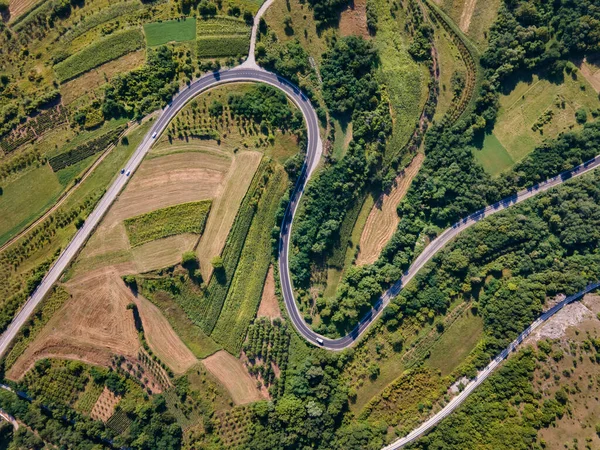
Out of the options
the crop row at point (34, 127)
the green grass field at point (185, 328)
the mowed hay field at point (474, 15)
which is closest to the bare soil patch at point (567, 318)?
the mowed hay field at point (474, 15)

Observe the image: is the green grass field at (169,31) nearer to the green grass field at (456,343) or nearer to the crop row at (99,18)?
the crop row at (99,18)

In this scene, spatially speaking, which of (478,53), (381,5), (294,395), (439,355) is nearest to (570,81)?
(478,53)

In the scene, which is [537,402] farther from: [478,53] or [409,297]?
[478,53]

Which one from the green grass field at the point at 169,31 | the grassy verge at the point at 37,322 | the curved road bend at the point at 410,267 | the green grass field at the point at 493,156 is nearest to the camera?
the grassy verge at the point at 37,322

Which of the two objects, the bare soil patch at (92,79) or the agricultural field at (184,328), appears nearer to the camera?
the agricultural field at (184,328)

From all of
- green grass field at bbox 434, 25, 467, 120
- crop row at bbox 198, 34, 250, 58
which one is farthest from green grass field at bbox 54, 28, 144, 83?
green grass field at bbox 434, 25, 467, 120
